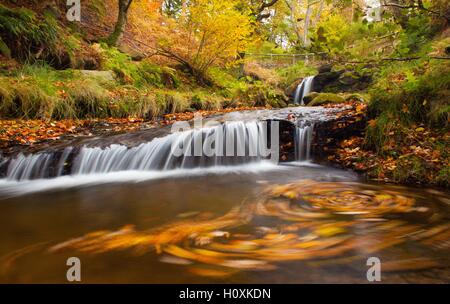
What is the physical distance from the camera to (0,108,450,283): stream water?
188 cm

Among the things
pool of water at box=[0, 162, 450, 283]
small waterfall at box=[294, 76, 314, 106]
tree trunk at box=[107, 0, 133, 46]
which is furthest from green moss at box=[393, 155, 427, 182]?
small waterfall at box=[294, 76, 314, 106]

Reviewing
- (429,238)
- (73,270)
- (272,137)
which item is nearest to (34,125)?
(272,137)

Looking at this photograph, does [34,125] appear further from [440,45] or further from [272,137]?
[440,45]

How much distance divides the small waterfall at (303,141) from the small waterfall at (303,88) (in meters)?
9.64

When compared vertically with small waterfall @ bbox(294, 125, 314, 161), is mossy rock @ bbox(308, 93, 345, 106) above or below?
above

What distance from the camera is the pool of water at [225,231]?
1.86 m

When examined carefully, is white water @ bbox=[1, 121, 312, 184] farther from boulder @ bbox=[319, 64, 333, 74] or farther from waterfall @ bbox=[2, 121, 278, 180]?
boulder @ bbox=[319, 64, 333, 74]

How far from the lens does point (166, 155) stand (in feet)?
17.9

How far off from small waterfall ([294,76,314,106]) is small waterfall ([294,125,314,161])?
31.6 ft

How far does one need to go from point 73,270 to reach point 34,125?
5.25 metres

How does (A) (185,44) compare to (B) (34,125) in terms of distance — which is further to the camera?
(A) (185,44)

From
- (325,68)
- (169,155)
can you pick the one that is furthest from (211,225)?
(325,68)

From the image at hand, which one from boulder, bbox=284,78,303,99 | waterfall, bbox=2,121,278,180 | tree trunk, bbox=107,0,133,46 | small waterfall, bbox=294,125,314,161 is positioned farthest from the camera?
boulder, bbox=284,78,303,99
